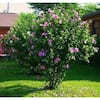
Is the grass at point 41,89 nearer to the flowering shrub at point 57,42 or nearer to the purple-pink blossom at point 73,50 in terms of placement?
the flowering shrub at point 57,42

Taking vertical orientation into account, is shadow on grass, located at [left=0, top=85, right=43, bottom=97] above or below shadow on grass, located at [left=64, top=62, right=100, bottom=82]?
above

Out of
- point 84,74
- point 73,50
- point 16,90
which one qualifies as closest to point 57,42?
point 73,50

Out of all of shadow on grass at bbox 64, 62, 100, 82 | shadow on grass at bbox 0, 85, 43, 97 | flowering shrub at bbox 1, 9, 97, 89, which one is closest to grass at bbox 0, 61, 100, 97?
shadow on grass at bbox 0, 85, 43, 97

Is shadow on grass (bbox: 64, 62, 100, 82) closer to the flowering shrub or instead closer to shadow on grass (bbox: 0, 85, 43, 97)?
shadow on grass (bbox: 0, 85, 43, 97)

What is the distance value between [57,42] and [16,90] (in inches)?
80.6

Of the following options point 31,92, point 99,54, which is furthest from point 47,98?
point 99,54

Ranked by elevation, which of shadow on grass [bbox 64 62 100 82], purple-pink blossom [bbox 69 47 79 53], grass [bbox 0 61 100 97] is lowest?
shadow on grass [bbox 64 62 100 82]

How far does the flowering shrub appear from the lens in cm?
1087

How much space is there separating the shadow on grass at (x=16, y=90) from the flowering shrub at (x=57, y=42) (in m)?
0.69

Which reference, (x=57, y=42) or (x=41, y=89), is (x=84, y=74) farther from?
(x=57, y=42)

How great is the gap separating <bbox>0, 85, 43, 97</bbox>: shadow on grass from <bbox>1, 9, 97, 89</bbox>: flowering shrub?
694 millimetres

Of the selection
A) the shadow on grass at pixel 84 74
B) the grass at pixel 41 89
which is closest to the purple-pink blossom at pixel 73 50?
the grass at pixel 41 89

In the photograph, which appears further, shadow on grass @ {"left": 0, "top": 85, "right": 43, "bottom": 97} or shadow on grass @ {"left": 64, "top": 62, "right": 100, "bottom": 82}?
shadow on grass @ {"left": 64, "top": 62, "right": 100, "bottom": 82}

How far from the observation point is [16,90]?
1145cm
